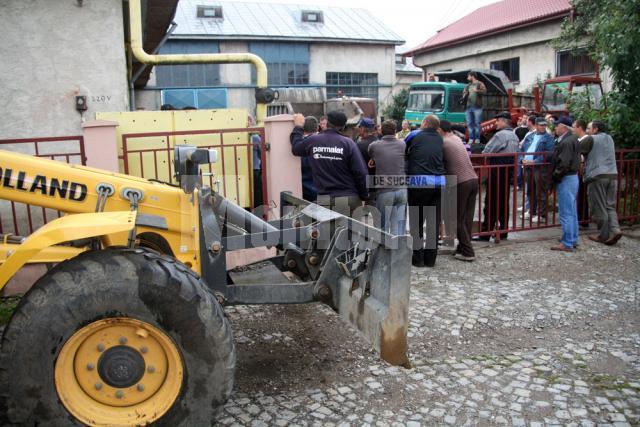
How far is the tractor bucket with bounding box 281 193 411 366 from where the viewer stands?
11.7 ft

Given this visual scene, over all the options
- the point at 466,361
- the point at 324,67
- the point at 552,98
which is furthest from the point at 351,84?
the point at 466,361

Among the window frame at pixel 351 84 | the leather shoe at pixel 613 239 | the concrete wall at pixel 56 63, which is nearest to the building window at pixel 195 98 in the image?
the window frame at pixel 351 84

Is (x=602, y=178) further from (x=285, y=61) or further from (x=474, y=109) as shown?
(x=285, y=61)

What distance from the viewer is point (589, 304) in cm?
604

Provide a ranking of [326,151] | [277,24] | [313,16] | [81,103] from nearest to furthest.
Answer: [326,151] → [81,103] → [277,24] → [313,16]

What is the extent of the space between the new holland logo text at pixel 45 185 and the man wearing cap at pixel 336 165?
315 centimetres

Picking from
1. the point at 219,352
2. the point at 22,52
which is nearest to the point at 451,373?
the point at 219,352

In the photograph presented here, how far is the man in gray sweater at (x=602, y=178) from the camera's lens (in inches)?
340

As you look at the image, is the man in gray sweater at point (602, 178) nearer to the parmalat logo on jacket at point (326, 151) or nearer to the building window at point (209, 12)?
the parmalat logo on jacket at point (326, 151)

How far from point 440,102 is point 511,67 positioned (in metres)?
9.04

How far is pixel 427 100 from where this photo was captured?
2106cm

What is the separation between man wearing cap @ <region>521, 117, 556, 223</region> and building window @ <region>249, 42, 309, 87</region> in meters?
23.9

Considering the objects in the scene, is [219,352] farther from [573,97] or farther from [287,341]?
[573,97]

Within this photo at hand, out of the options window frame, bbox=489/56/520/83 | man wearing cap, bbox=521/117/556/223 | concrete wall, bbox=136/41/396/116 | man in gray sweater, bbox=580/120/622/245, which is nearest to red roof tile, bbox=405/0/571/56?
window frame, bbox=489/56/520/83
